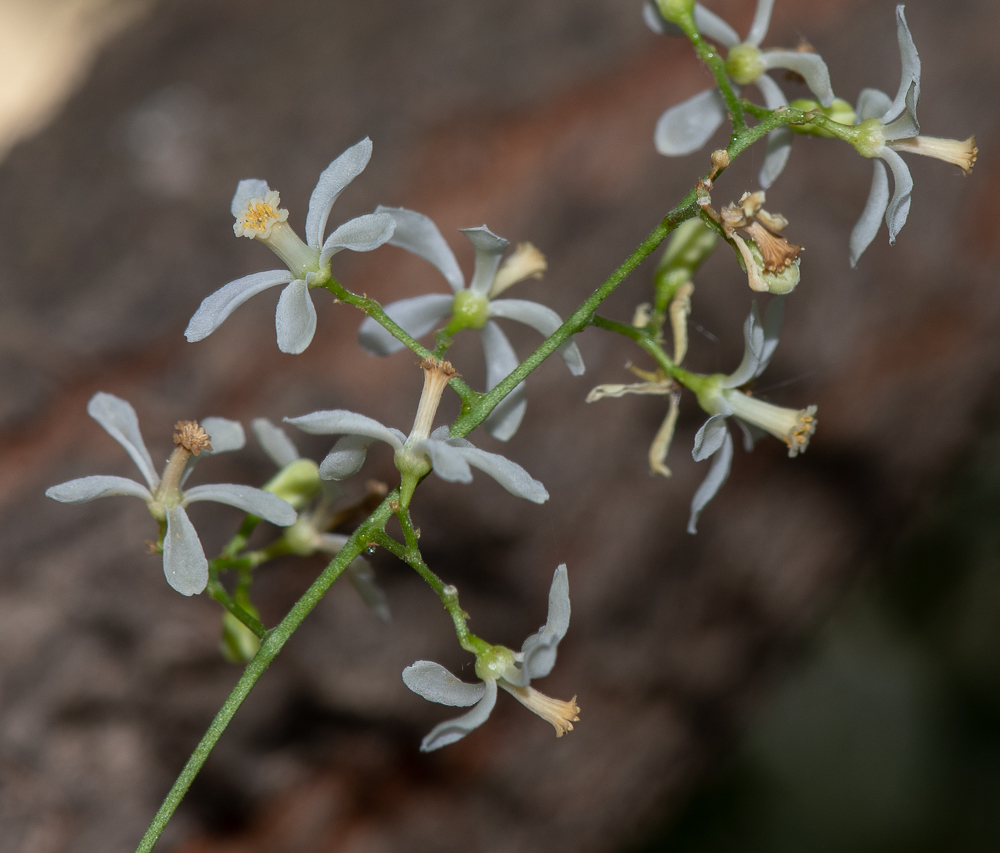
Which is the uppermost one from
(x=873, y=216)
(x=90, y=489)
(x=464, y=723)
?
(x=90, y=489)

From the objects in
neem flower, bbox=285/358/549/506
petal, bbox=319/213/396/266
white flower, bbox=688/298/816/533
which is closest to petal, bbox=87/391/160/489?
neem flower, bbox=285/358/549/506

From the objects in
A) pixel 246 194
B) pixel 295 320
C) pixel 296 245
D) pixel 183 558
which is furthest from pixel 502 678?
pixel 246 194

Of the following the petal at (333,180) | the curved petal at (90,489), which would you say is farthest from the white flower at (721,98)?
the curved petal at (90,489)

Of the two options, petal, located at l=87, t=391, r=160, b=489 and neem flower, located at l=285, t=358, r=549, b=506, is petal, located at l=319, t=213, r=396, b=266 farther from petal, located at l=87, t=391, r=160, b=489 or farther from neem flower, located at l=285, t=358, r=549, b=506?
petal, located at l=87, t=391, r=160, b=489

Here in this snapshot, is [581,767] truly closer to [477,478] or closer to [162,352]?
[477,478]

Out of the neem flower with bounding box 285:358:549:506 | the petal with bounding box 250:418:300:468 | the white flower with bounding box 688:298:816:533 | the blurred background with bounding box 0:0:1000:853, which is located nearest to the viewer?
the neem flower with bounding box 285:358:549:506

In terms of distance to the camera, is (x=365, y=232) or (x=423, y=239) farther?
(x=423, y=239)

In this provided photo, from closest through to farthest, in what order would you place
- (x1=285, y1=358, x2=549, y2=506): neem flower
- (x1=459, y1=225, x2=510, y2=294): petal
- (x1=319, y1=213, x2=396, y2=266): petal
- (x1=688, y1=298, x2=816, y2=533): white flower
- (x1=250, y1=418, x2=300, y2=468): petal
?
(x1=285, y1=358, x2=549, y2=506): neem flower
(x1=319, y1=213, x2=396, y2=266): petal
(x1=459, y1=225, x2=510, y2=294): petal
(x1=688, y1=298, x2=816, y2=533): white flower
(x1=250, y1=418, x2=300, y2=468): petal

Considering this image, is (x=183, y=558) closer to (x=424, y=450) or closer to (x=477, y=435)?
(x=424, y=450)

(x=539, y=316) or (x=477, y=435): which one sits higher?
(x=539, y=316)
